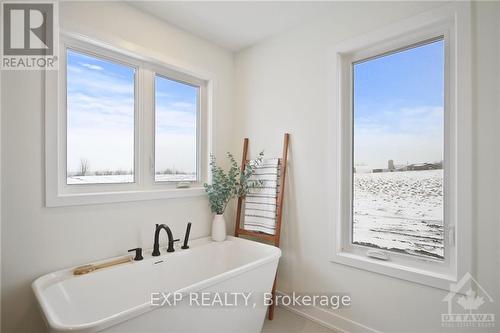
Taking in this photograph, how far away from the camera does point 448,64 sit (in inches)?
67.1

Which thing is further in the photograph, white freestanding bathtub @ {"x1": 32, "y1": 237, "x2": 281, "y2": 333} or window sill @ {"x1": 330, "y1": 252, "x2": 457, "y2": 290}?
window sill @ {"x1": 330, "y1": 252, "x2": 457, "y2": 290}

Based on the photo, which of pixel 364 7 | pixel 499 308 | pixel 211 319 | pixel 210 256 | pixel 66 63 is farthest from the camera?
pixel 210 256

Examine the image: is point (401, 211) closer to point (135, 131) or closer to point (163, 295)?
point (163, 295)

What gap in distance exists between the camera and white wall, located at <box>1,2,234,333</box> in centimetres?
157

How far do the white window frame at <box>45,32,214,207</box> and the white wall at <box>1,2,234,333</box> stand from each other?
6cm

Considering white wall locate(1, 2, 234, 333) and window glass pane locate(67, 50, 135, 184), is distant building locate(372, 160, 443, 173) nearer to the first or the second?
white wall locate(1, 2, 234, 333)

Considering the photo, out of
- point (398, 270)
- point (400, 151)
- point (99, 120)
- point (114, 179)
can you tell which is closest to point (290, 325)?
point (398, 270)

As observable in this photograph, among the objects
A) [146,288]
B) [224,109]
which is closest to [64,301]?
[146,288]

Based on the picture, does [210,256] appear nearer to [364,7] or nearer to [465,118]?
[465,118]

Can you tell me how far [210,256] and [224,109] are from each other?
5.10 feet
